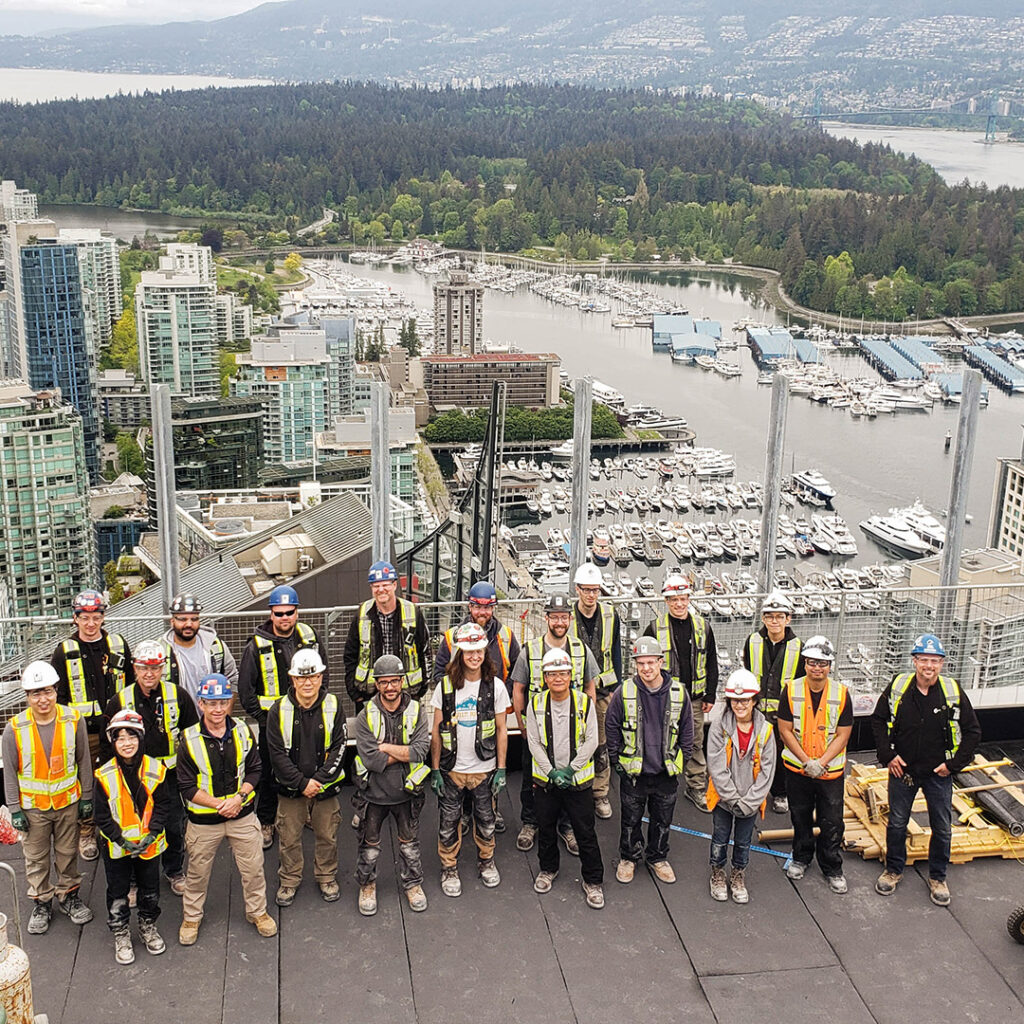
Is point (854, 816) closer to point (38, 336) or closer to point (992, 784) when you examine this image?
point (992, 784)

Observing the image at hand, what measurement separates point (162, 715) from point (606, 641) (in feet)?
3.63

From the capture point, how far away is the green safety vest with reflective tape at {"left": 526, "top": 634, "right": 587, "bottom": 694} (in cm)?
290

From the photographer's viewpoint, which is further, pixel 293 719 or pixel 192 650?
pixel 192 650

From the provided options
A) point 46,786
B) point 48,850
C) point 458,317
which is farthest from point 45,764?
point 458,317

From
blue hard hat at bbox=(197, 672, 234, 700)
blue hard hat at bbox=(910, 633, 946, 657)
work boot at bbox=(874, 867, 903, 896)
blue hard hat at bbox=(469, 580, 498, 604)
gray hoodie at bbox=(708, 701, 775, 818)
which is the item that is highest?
blue hard hat at bbox=(469, 580, 498, 604)

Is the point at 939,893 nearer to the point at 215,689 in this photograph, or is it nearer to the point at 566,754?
the point at 566,754

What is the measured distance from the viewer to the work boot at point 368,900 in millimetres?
2686

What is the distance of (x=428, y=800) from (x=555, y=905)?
567mm

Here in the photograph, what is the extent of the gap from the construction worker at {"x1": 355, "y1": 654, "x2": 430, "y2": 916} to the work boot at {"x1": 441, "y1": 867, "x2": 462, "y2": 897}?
2.6 inches

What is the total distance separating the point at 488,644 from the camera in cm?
295

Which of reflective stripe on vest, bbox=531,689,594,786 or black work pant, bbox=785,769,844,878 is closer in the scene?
reflective stripe on vest, bbox=531,689,594,786

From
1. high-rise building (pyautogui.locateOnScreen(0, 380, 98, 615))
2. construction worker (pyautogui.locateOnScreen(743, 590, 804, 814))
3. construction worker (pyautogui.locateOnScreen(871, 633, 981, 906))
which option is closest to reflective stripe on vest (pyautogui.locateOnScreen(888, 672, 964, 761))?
construction worker (pyautogui.locateOnScreen(871, 633, 981, 906))

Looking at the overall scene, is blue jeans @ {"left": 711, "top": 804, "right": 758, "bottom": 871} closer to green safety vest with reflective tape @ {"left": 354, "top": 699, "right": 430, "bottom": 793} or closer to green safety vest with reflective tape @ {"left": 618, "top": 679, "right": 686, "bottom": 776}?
green safety vest with reflective tape @ {"left": 618, "top": 679, "right": 686, "bottom": 776}

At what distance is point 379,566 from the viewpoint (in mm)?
3012
